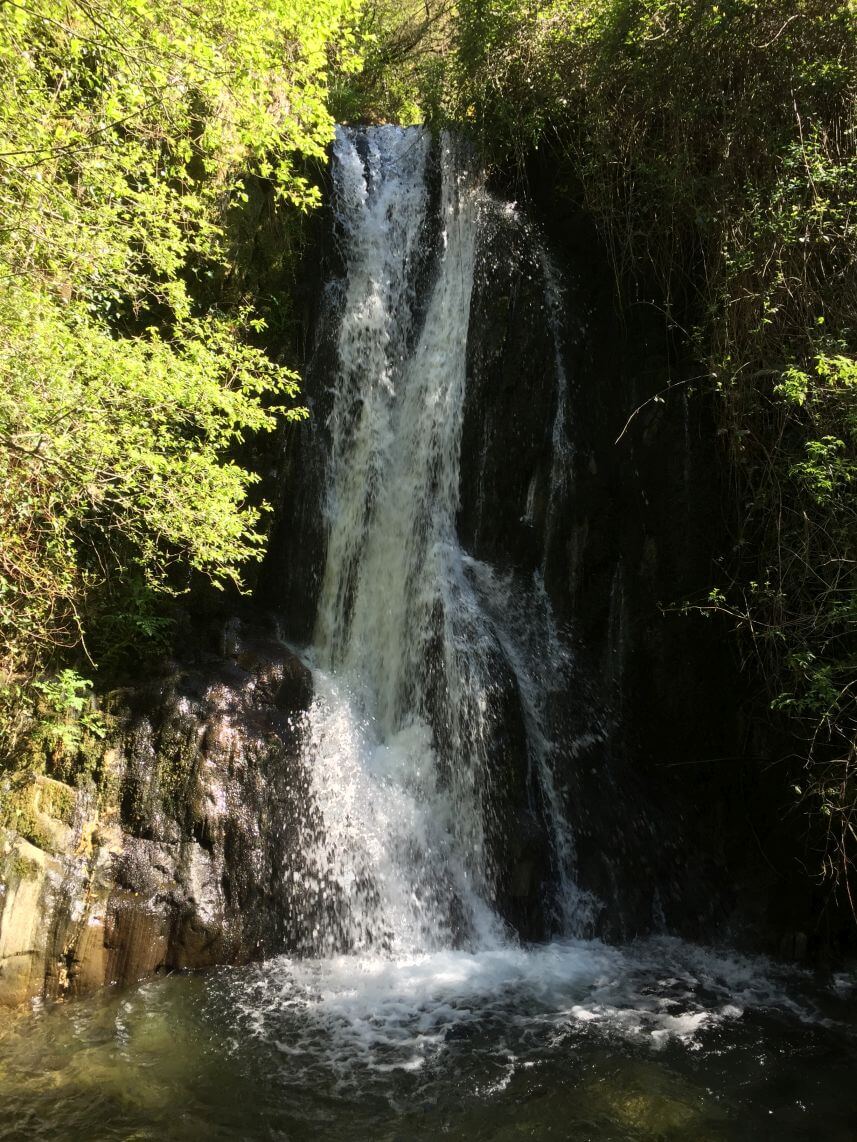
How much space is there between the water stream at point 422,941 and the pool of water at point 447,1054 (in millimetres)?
16

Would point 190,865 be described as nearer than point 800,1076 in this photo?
No

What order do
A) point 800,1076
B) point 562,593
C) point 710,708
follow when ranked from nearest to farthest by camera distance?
point 800,1076 < point 710,708 < point 562,593

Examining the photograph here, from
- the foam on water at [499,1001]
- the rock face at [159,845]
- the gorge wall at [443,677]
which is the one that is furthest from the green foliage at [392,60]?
the foam on water at [499,1001]

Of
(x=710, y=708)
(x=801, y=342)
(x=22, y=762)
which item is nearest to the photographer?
(x=22, y=762)

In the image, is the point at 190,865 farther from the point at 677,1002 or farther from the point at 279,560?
the point at 677,1002

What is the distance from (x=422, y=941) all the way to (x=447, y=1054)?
121cm

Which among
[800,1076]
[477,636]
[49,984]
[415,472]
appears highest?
[415,472]

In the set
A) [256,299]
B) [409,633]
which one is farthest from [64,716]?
[256,299]

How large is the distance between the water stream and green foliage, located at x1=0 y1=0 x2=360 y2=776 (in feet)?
4.74

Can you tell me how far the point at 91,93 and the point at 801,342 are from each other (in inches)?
253

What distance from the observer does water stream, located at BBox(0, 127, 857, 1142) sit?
12.4ft

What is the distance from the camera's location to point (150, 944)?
498 cm

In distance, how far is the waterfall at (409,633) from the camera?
566cm

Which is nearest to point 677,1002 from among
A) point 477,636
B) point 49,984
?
point 477,636
